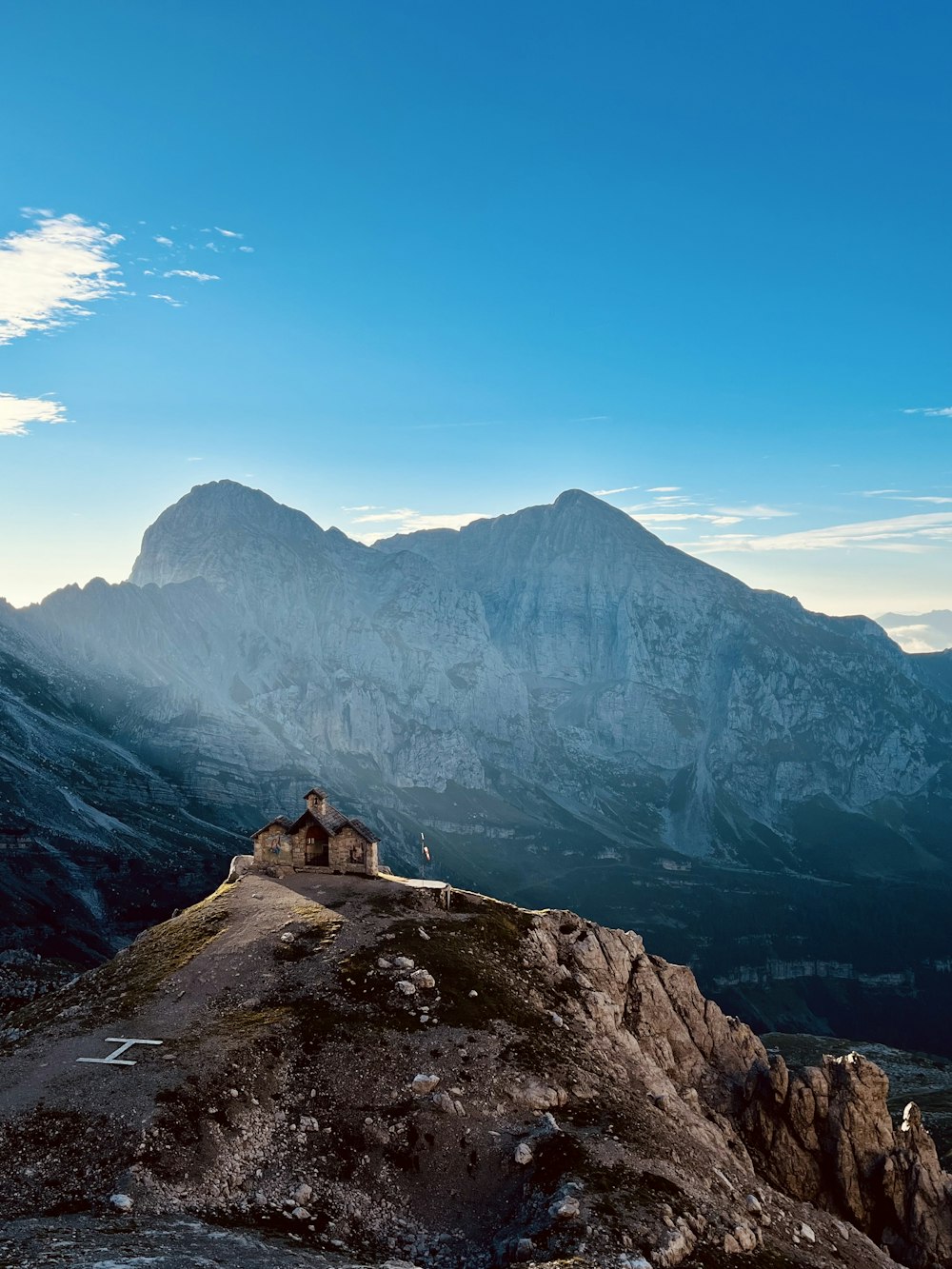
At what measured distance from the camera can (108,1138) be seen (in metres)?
48.3

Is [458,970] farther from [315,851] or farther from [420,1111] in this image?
[315,851]

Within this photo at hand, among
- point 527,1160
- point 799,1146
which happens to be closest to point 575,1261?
point 527,1160

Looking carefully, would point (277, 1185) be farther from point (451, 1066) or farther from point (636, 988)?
point (636, 988)

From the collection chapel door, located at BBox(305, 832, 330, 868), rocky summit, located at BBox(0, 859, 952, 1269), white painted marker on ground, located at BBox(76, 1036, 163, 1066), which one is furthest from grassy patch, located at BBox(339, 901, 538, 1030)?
chapel door, located at BBox(305, 832, 330, 868)

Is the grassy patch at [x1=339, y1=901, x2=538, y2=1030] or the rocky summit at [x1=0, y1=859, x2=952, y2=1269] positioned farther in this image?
the grassy patch at [x1=339, y1=901, x2=538, y2=1030]

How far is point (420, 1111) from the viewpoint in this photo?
54.6m

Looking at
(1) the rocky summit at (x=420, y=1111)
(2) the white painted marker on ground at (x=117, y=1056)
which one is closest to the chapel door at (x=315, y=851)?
(1) the rocky summit at (x=420, y=1111)

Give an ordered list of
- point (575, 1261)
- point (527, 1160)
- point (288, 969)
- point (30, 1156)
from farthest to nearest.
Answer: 1. point (288, 969)
2. point (527, 1160)
3. point (30, 1156)
4. point (575, 1261)

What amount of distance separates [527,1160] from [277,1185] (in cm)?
1310

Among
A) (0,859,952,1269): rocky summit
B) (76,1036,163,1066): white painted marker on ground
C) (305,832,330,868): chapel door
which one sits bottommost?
(0,859,952,1269): rocky summit

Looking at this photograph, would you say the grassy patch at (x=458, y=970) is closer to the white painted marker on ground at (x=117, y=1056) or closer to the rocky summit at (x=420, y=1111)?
the rocky summit at (x=420, y=1111)

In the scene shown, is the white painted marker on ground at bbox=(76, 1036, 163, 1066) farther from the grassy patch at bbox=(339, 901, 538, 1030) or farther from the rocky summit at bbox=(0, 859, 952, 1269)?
the grassy patch at bbox=(339, 901, 538, 1030)

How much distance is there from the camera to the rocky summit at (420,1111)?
152 feet

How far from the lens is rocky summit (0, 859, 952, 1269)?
46281mm
